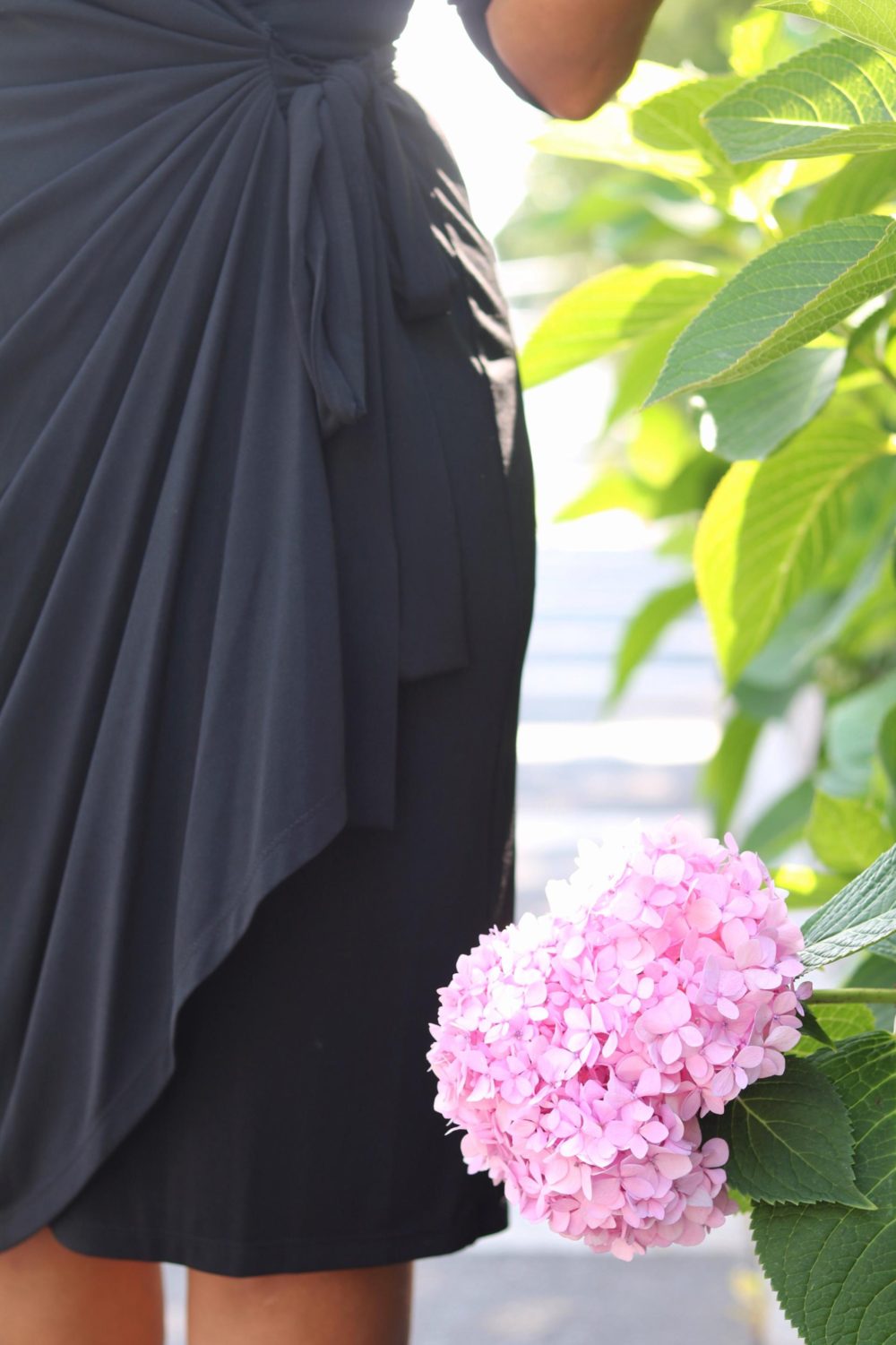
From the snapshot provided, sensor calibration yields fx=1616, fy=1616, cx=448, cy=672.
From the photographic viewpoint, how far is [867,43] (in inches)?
26.9

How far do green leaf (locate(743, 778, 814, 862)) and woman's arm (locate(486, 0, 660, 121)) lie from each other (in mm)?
1028

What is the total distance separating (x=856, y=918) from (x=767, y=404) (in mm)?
488

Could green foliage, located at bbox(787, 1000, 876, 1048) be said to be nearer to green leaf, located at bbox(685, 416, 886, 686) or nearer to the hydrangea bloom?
the hydrangea bloom

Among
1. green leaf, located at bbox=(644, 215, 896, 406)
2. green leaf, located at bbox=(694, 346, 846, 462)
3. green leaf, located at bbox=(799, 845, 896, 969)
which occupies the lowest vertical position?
green leaf, located at bbox=(799, 845, 896, 969)

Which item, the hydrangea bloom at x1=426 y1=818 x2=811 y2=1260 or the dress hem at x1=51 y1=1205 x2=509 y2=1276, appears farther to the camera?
the dress hem at x1=51 y1=1205 x2=509 y2=1276

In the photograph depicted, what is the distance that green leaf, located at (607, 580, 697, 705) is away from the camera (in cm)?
221

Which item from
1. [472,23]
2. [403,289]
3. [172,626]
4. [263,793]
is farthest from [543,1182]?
[472,23]

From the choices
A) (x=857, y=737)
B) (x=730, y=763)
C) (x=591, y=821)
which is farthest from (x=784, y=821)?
(x=591, y=821)

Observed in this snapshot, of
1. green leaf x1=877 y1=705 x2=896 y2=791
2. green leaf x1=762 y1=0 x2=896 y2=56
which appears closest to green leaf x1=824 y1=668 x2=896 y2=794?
green leaf x1=877 y1=705 x2=896 y2=791

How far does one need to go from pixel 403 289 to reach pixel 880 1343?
2.16 feet

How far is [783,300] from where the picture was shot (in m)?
0.70

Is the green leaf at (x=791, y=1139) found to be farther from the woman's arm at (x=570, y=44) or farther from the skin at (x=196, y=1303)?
the woman's arm at (x=570, y=44)

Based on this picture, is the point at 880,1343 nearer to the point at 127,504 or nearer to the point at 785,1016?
the point at 785,1016

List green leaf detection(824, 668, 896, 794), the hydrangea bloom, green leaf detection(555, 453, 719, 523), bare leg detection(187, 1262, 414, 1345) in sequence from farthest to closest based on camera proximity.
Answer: green leaf detection(555, 453, 719, 523)
green leaf detection(824, 668, 896, 794)
bare leg detection(187, 1262, 414, 1345)
the hydrangea bloom
